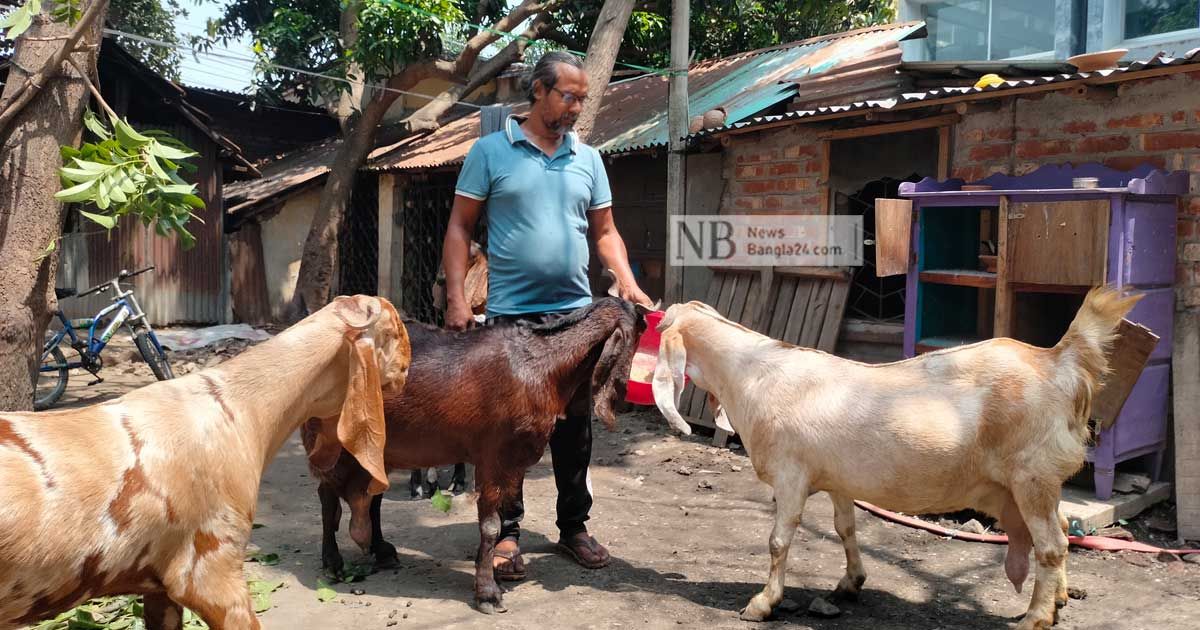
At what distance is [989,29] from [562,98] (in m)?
9.28

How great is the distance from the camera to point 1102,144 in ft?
18.2

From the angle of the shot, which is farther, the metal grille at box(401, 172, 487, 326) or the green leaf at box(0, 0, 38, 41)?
the metal grille at box(401, 172, 487, 326)

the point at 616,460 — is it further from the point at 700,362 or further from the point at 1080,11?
the point at 1080,11

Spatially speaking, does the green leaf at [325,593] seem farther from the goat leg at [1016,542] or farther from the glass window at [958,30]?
the glass window at [958,30]

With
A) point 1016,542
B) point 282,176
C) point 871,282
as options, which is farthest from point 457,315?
point 282,176

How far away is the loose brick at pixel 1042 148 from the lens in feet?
18.8

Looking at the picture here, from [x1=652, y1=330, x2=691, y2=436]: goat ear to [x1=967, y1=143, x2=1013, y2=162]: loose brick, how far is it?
324cm

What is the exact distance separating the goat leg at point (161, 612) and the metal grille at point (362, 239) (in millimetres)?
11474

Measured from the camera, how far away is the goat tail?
3473 mm

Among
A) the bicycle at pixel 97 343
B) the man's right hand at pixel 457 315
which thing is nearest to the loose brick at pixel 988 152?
the man's right hand at pixel 457 315

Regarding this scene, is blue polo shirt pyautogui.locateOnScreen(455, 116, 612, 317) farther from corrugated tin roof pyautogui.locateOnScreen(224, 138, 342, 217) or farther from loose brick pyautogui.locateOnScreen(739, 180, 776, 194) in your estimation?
corrugated tin roof pyautogui.locateOnScreen(224, 138, 342, 217)

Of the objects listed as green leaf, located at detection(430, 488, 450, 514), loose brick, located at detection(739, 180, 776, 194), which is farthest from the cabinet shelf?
green leaf, located at detection(430, 488, 450, 514)

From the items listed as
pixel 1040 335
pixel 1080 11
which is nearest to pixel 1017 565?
pixel 1040 335

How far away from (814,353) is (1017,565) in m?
1.20
